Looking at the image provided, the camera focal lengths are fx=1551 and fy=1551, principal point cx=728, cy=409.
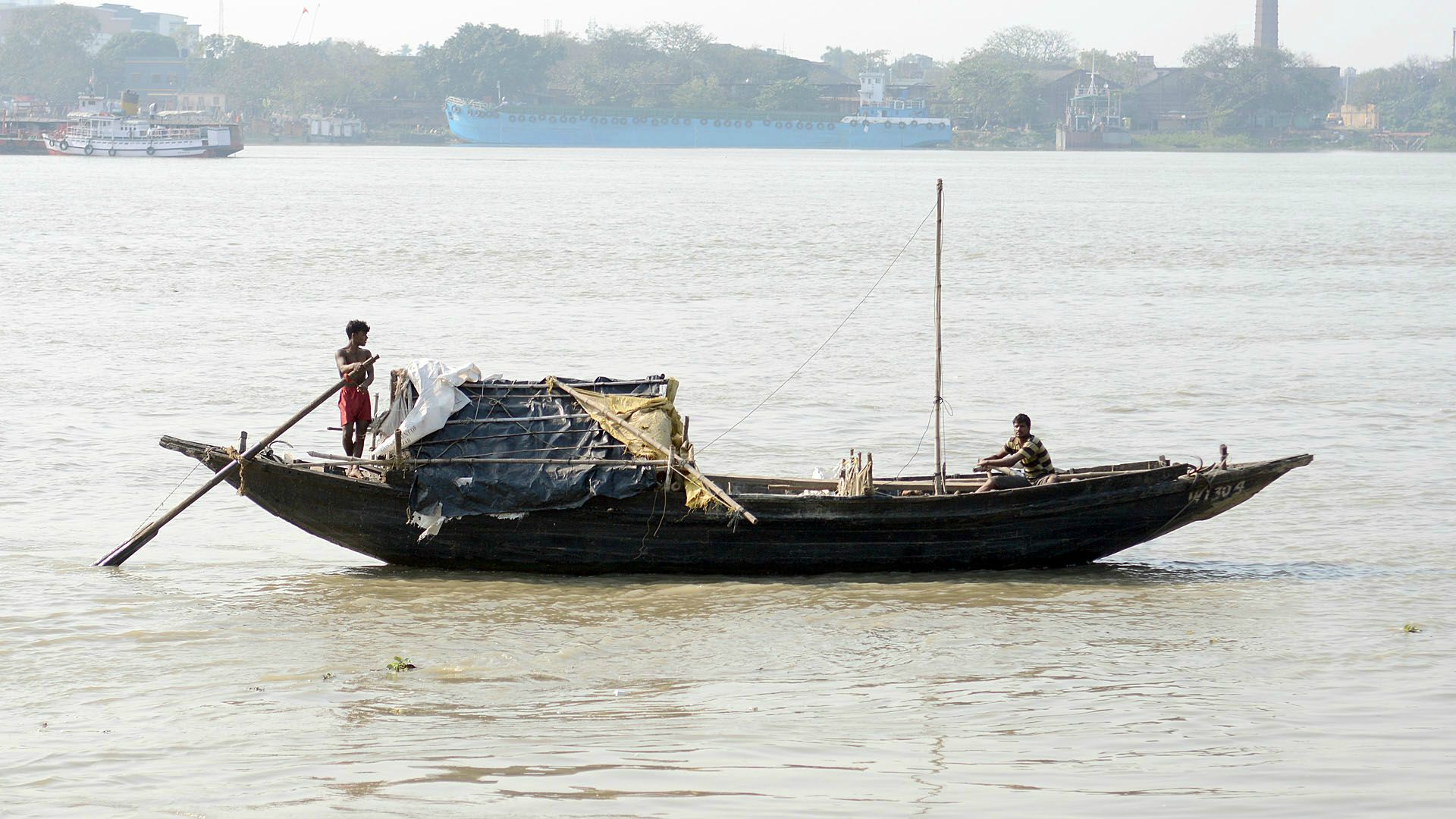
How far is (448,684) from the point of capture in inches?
333

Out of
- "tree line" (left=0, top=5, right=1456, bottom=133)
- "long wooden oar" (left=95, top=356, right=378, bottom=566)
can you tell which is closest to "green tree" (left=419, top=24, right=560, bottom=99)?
"tree line" (left=0, top=5, right=1456, bottom=133)

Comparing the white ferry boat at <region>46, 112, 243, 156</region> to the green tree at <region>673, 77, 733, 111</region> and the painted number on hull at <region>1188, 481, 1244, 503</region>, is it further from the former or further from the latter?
the painted number on hull at <region>1188, 481, 1244, 503</region>

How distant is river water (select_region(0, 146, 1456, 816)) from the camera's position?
709cm

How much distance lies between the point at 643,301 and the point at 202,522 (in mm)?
16977

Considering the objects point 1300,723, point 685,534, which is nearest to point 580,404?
point 685,534

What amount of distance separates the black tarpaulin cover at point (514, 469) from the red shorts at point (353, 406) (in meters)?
0.86


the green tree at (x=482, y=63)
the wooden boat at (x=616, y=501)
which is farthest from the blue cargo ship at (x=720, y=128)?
the wooden boat at (x=616, y=501)

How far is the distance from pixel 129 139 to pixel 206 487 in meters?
98.0

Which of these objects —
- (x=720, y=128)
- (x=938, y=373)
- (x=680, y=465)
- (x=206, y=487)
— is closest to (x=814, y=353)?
(x=938, y=373)

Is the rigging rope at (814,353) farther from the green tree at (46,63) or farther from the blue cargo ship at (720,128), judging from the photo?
the green tree at (46,63)

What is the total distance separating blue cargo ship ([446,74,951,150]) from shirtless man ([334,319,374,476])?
455ft

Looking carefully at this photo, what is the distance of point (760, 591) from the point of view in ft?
34.5

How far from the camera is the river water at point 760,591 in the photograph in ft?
23.3

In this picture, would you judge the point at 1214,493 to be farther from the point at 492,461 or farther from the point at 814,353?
the point at 814,353
